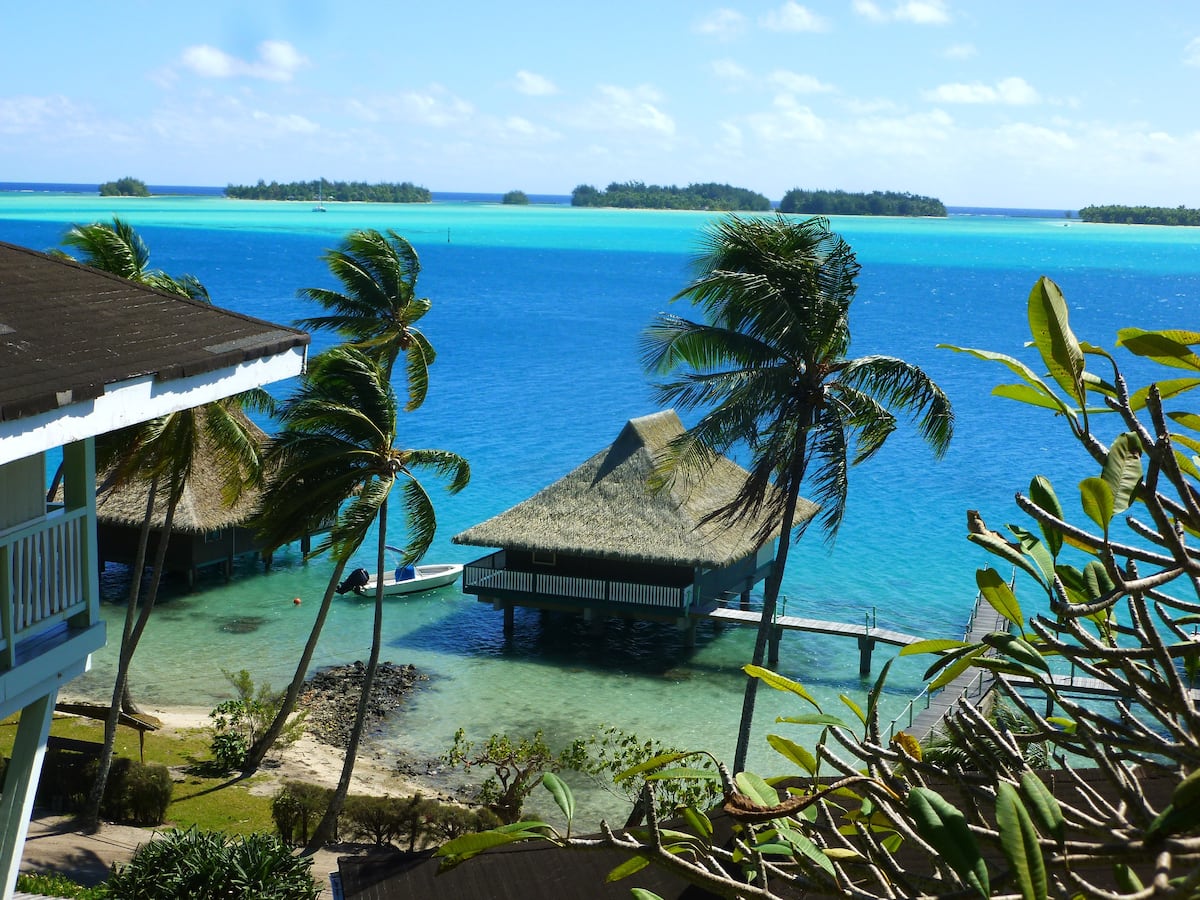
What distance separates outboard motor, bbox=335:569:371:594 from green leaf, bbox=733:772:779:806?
30.1 meters

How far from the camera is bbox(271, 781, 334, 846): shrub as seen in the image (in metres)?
17.0

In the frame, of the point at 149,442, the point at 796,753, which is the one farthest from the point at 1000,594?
the point at 149,442

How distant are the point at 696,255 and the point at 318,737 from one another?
456 inches

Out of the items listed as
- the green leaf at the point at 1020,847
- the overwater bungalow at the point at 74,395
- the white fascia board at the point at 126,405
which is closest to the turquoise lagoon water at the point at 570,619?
the overwater bungalow at the point at 74,395

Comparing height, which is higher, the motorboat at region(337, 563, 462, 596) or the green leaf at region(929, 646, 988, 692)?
the green leaf at region(929, 646, 988, 692)

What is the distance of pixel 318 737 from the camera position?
75.8 ft

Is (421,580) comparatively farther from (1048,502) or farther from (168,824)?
(1048,502)

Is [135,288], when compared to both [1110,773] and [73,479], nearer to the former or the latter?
[73,479]

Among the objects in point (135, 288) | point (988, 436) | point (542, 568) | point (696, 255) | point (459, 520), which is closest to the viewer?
point (135, 288)

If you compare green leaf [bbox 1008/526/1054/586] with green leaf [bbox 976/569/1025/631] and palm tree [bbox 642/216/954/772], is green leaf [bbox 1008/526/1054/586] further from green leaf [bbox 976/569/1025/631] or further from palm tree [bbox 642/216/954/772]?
palm tree [bbox 642/216/954/772]

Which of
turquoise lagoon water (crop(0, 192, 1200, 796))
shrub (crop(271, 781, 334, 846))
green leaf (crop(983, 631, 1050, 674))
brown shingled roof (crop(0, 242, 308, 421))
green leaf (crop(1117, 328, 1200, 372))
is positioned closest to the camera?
green leaf (crop(1117, 328, 1200, 372))

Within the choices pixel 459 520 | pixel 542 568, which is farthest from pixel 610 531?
pixel 459 520

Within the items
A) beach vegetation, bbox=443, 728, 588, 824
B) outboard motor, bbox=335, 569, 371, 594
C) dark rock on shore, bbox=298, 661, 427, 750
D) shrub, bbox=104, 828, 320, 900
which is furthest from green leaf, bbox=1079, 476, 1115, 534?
outboard motor, bbox=335, 569, 371, 594

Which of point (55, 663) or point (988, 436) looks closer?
point (55, 663)
